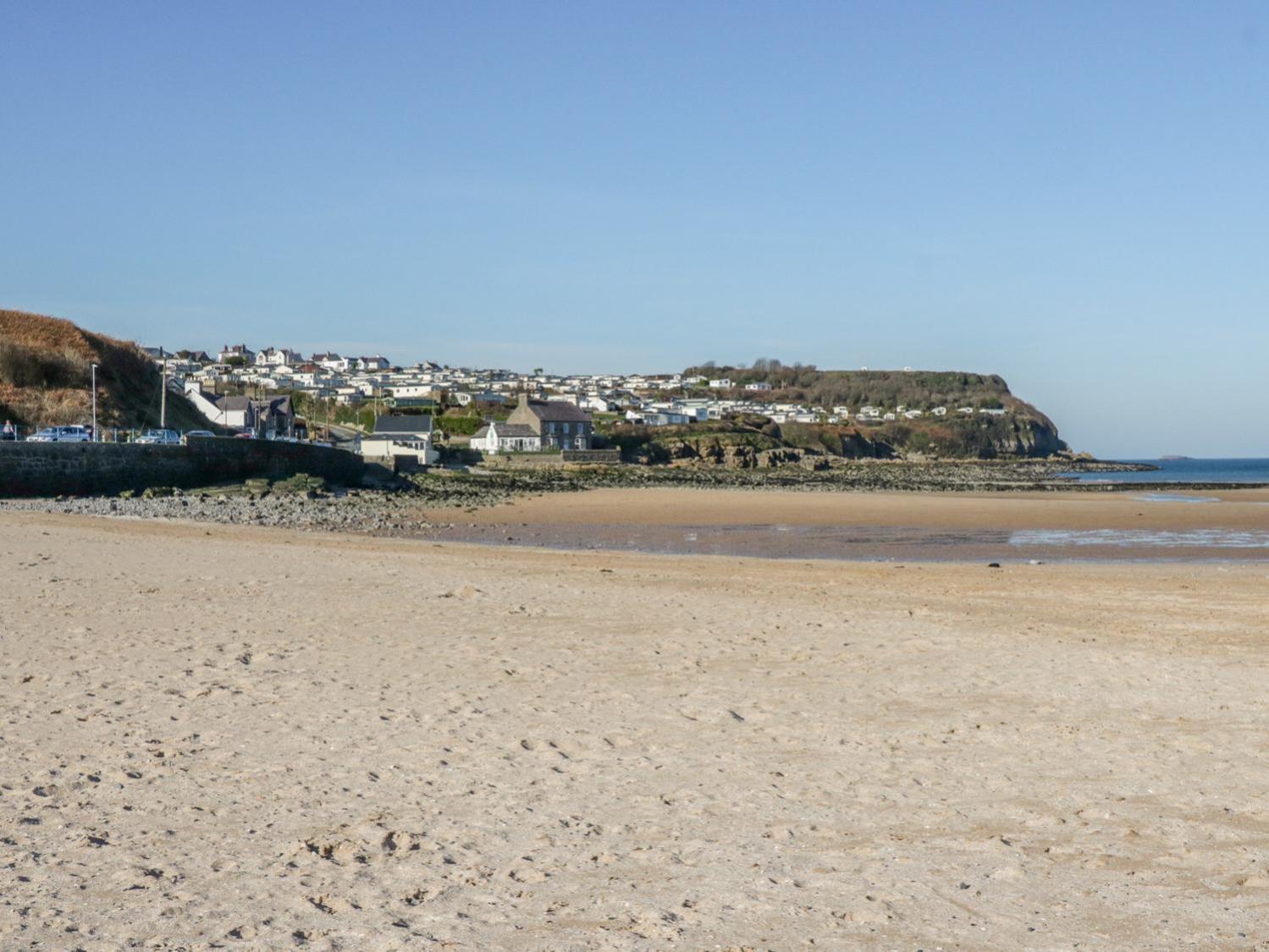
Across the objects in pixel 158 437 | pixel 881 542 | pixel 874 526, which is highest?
pixel 158 437

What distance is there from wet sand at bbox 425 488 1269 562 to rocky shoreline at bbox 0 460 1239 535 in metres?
1.88

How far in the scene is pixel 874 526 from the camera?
3038 cm

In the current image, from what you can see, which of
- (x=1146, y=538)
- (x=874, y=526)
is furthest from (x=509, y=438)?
(x=1146, y=538)

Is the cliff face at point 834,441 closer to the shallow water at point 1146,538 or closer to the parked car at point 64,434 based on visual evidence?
the parked car at point 64,434

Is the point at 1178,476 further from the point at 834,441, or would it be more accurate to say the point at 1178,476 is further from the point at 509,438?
the point at 509,438

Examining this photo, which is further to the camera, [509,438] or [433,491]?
[509,438]

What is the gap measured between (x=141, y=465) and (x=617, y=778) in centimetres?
3060

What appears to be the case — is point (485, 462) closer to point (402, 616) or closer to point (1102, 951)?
point (402, 616)

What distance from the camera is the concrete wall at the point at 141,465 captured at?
28844mm

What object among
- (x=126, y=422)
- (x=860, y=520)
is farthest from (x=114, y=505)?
(x=126, y=422)

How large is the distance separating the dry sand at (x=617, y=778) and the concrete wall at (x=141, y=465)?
65.4 ft

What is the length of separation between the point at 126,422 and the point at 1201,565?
46590 millimetres

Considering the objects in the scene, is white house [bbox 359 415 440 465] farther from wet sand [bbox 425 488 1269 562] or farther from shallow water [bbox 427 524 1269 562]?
shallow water [bbox 427 524 1269 562]

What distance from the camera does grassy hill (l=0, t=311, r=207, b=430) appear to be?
161 feet
